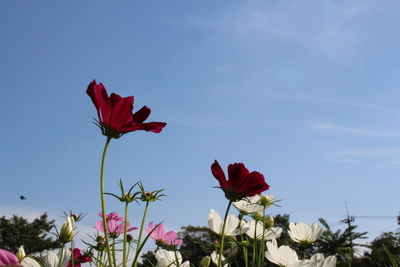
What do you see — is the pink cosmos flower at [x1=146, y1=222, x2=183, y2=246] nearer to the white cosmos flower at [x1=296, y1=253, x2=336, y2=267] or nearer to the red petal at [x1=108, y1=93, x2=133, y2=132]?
the white cosmos flower at [x1=296, y1=253, x2=336, y2=267]

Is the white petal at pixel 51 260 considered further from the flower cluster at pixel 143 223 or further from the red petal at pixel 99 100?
the red petal at pixel 99 100

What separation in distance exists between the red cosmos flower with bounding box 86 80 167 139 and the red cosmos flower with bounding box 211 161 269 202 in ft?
0.88

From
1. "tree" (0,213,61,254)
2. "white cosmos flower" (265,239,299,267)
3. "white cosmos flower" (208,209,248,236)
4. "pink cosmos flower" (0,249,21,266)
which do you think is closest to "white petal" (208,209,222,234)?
"white cosmos flower" (208,209,248,236)

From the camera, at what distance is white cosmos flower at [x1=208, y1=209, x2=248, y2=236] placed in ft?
4.81

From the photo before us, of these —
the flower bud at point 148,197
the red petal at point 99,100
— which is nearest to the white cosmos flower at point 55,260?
the flower bud at point 148,197

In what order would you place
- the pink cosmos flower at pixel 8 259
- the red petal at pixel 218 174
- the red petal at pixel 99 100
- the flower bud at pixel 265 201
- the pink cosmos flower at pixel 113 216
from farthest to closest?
the flower bud at pixel 265 201 < the pink cosmos flower at pixel 113 216 < the red petal at pixel 218 174 < the red petal at pixel 99 100 < the pink cosmos flower at pixel 8 259

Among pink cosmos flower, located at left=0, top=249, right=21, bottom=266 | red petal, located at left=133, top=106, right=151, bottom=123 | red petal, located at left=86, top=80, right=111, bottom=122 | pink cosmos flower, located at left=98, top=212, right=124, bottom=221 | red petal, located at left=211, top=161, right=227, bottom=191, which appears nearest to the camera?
pink cosmos flower, located at left=0, top=249, right=21, bottom=266

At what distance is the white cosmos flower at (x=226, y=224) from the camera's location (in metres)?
1.47

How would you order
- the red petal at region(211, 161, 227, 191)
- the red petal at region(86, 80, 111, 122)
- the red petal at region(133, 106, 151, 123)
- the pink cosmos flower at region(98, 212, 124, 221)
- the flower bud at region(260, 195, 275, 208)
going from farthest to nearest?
the flower bud at region(260, 195, 275, 208), the pink cosmos flower at region(98, 212, 124, 221), the red petal at region(211, 161, 227, 191), the red petal at region(133, 106, 151, 123), the red petal at region(86, 80, 111, 122)

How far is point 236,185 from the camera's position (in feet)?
3.74

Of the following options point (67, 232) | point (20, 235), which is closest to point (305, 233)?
point (67, 232)

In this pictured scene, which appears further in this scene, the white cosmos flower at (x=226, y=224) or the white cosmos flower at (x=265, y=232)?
the white cosmos flower at (x=265, y=232)

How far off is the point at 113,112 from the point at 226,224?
29.2 inches

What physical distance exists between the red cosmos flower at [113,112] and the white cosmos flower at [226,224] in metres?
0.61
